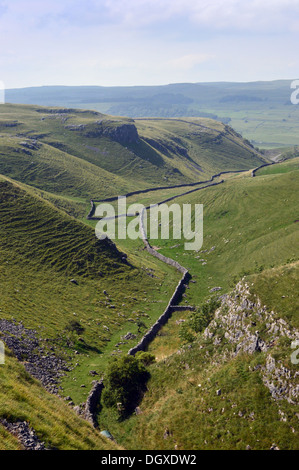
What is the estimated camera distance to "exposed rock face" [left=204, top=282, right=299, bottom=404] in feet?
99.0

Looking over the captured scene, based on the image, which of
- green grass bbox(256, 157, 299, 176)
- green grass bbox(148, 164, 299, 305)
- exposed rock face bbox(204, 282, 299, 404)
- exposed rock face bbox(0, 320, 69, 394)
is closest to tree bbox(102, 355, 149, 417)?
exposed rock face bbox(0, 320, 69, 394)

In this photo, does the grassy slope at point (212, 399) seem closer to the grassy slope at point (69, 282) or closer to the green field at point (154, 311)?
the green field at point (154, 311)

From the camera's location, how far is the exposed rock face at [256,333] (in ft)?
99.0

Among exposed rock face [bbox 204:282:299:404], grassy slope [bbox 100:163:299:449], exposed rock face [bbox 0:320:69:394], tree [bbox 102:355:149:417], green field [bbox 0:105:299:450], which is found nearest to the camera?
grassy slope [bbox 100:163:299:449]

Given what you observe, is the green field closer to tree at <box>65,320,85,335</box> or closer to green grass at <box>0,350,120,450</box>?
green grass at <box>0,350,120,450</box>

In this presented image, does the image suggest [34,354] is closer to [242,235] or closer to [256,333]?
[256,333]

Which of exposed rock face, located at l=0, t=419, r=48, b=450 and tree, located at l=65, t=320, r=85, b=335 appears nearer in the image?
exposed rock face, located at l=0, t=419, r=48, b=450

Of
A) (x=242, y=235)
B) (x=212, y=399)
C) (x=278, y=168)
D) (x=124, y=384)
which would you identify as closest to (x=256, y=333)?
(x=212, y=399)

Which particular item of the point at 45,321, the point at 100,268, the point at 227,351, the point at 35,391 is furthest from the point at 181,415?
the point at 100,268

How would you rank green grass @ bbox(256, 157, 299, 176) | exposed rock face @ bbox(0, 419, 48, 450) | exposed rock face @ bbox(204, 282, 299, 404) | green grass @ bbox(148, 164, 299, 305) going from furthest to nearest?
green grass @ bbox(256, 157, 299, 176)
green grass @ bbox(148, 164, 299, 305)
exposed rock face @ bbox(204, 282, 299, 404)
exposed rock face @ bbox(0, 419, 48, 450)

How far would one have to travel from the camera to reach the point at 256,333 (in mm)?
35312

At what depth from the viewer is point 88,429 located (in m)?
30.0

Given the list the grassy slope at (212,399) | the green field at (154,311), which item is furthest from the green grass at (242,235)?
the grassy slope at (212,399)

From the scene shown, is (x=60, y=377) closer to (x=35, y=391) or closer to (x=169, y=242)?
(x=35, y=391)
